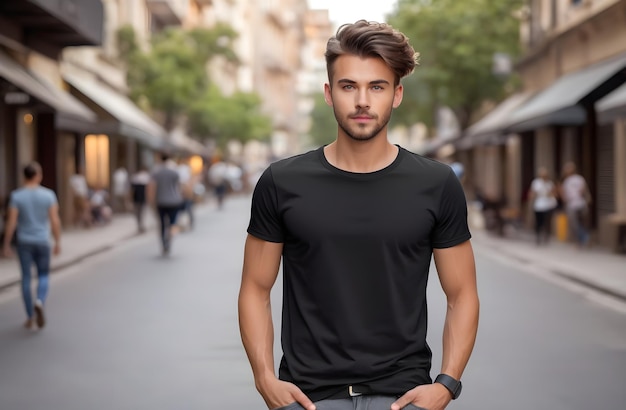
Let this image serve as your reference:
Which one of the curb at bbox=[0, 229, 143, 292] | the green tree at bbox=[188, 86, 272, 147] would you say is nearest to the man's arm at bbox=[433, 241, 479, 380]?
the curb at bbox=[0, 229, 143, 292]

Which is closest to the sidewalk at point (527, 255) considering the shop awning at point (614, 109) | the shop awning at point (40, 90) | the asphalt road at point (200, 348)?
the asphalt road at point (200, 348)

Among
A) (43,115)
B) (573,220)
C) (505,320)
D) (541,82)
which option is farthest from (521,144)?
(505,320)

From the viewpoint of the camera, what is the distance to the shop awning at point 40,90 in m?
21.1

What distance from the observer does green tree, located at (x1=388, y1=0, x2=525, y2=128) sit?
124 feet

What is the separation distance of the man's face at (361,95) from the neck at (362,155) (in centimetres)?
4

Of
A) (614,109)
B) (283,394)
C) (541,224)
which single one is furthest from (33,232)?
(541,224)

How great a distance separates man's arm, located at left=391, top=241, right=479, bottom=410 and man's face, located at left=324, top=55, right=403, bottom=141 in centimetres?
40

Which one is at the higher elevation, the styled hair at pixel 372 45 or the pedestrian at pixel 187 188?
the styled hair at pixel 372 45

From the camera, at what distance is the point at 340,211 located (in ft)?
9.56

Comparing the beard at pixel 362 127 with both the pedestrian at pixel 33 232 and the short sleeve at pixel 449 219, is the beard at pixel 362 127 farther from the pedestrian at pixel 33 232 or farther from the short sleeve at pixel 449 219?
the pedestrian at pixel 33 232

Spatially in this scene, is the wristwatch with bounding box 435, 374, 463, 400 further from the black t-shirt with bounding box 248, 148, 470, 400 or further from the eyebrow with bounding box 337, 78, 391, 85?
the eyebrow with bounding box 337, 78, 391, 85

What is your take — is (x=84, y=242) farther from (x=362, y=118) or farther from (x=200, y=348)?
(x=362, y=118)

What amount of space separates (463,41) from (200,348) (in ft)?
98.2

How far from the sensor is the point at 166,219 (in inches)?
801
